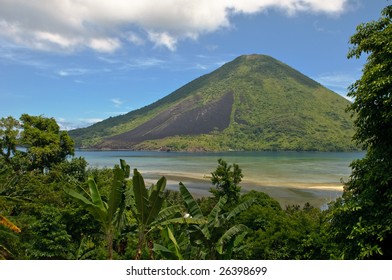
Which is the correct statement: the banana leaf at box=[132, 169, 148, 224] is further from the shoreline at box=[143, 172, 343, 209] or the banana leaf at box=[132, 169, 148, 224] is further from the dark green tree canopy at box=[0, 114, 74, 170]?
the shoreline at box=[143, 172, 343, 209]

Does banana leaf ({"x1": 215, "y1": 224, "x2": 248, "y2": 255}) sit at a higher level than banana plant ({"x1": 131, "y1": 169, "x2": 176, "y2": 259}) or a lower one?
lower

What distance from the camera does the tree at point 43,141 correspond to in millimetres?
31828

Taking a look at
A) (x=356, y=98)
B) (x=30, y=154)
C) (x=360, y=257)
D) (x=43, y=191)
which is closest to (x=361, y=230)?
(x=360, y=257)

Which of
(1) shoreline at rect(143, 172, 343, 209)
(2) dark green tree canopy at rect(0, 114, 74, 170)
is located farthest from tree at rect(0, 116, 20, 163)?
(1) shoreline at rect(143, 172, 343, 209)

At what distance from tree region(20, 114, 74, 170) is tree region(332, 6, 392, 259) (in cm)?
3046

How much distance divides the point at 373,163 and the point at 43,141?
31745 mm

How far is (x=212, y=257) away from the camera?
8000 millimetres

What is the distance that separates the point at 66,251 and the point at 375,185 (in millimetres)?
12565

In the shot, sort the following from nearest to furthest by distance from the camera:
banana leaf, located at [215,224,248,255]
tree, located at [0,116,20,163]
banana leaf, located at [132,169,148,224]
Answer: banana leaf, located at [132,169,148,224], banana leaf, located at [215,224,248,255], tree, located at [0,116,20,163]

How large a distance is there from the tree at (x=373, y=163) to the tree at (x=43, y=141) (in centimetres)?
3046

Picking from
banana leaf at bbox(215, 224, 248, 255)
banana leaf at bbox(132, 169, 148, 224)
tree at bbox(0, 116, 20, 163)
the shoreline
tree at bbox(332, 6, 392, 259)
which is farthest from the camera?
the shoreline

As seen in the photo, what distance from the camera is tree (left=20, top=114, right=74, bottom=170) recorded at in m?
31.8

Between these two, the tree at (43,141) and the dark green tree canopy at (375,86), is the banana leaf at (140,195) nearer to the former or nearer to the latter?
the dark green tree canopy at (375,86)

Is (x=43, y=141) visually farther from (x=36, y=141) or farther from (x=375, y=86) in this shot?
(x=375, y=86)
